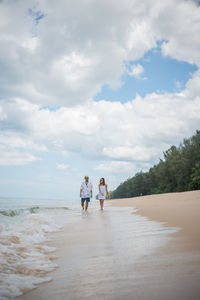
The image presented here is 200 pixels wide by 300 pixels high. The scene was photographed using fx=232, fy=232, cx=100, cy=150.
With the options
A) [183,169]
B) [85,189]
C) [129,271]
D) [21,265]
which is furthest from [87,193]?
[183,169]

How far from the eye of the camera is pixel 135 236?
15.2 feet

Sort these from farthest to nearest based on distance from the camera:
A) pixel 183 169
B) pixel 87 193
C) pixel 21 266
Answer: pixel 183 169 → pixel 87 193 → pixel 21 266

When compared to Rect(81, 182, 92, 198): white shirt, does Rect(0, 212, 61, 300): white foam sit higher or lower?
lower

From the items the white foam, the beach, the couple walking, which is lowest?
the white foam

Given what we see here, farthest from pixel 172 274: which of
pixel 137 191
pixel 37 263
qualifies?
pixel 137 191

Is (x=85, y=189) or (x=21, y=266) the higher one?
(x=85, y=189)

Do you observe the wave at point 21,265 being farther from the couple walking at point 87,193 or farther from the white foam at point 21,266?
the couple walking at point 87,193

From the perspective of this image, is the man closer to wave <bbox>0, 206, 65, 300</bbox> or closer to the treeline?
wave <bbox>0, 206, 65, 300</bbox>

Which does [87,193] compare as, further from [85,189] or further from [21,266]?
[21,266]

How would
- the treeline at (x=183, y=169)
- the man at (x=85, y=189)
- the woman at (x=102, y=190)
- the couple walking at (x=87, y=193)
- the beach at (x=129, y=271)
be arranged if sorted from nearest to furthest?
1. the beach at (x=129, y=271)
2. the couple walking at (x=87, y=193)
3. the man at (x=85, y=189)
4. the woman at (x=102, y=190)
5. the treeline at (x=183, y=169)

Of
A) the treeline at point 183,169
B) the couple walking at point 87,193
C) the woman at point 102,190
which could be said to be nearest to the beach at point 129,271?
the couple walking at point 87,193

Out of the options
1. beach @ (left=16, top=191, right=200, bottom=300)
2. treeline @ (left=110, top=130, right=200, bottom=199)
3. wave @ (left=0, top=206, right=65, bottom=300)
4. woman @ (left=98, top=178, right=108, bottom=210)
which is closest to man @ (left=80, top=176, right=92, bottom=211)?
woman @ (left=98, top=178, right=108, bottom=210)

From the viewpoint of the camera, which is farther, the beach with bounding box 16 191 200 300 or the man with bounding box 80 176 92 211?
the man with bounding box 80 176 92 211

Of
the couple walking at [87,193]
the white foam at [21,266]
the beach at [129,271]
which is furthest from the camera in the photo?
the couple walking at [87,193]
